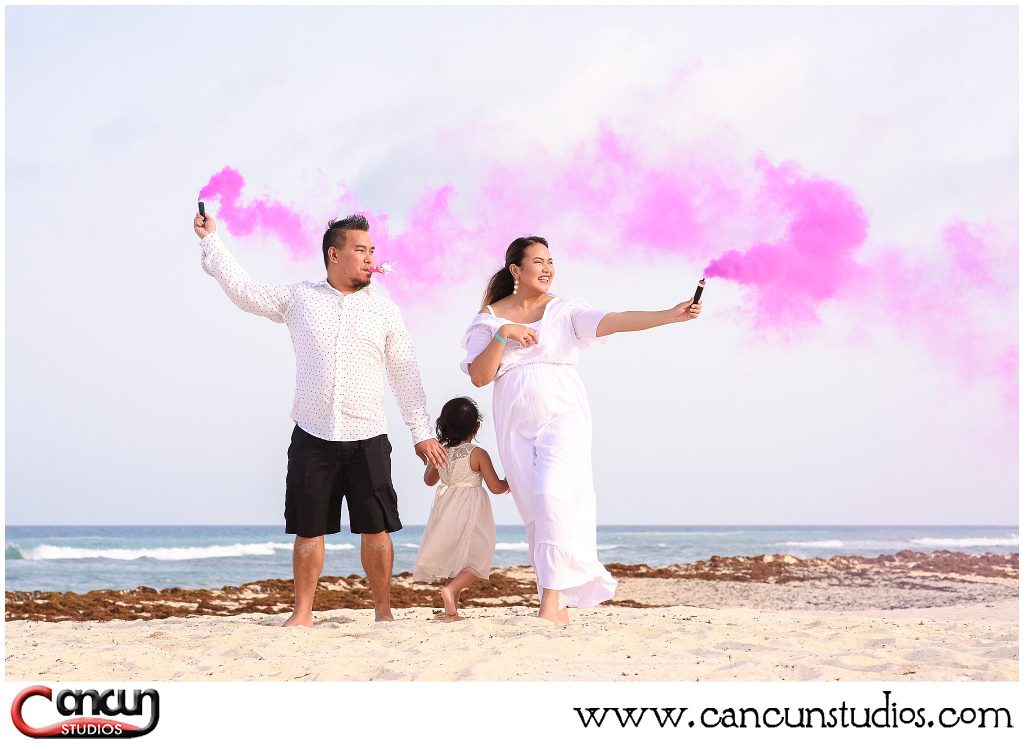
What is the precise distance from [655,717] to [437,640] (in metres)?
1.53

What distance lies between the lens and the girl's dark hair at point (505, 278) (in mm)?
6309

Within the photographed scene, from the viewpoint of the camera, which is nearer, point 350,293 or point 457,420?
point 350,293

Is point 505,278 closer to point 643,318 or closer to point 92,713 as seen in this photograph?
point 643,318

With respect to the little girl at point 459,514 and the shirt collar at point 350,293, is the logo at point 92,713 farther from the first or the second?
the shirt collar at point 350,293

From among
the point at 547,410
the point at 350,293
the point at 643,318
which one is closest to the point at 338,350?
the point at 350,293

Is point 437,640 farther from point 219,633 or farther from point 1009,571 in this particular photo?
point 1009,571

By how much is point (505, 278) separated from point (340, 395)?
49.9 inches

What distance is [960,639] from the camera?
5539 mm

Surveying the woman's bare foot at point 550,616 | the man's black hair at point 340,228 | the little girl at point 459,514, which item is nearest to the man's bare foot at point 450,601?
the little girl at point 459,514

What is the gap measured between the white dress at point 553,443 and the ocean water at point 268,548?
14045mm

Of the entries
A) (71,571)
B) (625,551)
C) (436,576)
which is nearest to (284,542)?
(71,571)

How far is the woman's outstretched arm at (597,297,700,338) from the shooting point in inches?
216

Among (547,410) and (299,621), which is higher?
(547,410)

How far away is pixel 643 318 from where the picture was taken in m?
5.73
